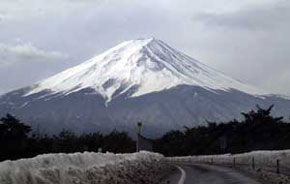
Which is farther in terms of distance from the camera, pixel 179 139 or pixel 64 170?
pixel 179 139

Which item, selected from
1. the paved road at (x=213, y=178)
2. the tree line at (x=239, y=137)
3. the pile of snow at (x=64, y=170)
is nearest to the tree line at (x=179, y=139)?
the tree line at (x=239, y=137)

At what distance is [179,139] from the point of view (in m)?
165

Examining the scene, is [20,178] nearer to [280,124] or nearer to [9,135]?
[9,135]

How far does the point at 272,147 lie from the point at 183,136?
59977mm

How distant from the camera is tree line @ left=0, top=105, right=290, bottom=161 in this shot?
68.8m

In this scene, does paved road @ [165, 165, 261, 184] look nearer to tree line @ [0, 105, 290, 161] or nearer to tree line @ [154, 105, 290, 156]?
tree line @ [0, 105, 290, 161]

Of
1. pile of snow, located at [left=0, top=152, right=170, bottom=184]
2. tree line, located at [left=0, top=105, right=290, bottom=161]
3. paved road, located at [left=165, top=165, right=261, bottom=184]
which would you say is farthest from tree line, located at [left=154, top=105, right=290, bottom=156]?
pile of snow, located at [left=0, top=152, right=170, bottom=184]

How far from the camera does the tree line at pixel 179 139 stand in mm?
68812

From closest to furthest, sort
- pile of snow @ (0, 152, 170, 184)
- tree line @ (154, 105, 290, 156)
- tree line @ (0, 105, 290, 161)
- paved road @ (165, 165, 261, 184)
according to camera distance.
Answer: pile of snow @ (0, 152, 170, 184), paved road @ (165, 165, 261, 184), tree line @ (0, 105, 290, 161), tree line @ (154, 105, 290, 156)

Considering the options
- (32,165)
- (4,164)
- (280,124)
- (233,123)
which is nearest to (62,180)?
(32,165)

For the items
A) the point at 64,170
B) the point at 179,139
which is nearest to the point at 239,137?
the point at 179,139

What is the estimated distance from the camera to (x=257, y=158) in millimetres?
65812

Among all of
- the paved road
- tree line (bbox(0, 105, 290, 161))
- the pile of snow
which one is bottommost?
the pile of snow

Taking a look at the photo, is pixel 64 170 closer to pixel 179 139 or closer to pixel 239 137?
pixel 239 137
